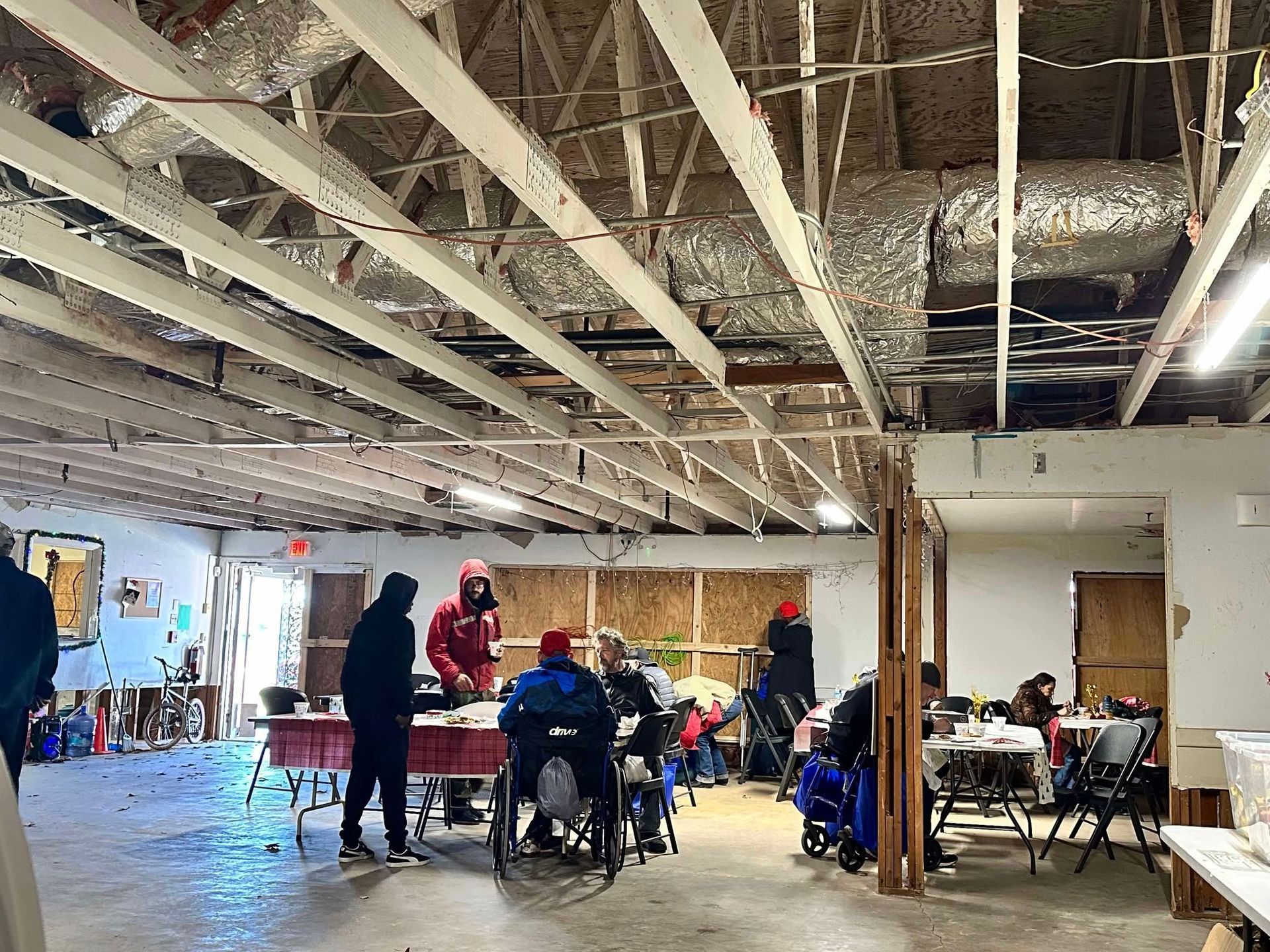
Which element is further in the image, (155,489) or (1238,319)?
(155,489)

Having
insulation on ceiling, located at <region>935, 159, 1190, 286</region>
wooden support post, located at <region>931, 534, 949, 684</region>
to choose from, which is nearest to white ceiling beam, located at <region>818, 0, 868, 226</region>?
insulation on ceiling, located at <region>935, 159, 1190, 286</region>

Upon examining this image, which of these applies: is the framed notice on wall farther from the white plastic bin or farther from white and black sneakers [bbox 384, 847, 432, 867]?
the white plastic bin

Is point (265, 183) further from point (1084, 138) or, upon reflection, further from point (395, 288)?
point (1084, 138)

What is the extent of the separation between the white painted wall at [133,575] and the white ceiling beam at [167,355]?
6.06 meters

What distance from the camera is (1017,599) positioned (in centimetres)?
1061

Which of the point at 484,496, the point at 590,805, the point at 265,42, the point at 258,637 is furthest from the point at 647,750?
the point at 258,637

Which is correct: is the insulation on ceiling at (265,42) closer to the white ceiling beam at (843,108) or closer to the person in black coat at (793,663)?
the white ceiling beam at (843,108)

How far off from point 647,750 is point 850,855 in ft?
4.36

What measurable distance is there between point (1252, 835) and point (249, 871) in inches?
189

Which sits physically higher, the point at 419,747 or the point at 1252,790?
the point at 1252,790

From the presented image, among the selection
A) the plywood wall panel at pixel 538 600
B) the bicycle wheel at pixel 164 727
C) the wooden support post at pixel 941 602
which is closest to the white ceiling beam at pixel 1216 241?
the wooden support post at pixel 941 602

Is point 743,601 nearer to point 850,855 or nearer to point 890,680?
point 850,855

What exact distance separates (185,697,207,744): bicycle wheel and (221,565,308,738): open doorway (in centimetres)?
51

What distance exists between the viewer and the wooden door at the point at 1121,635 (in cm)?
1018
